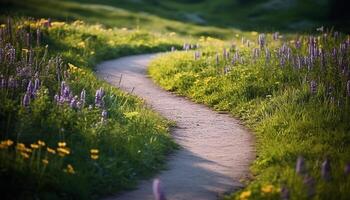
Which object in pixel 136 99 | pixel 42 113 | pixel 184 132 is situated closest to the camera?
pixel 42 113

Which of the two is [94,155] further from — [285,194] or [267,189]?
[285,194]

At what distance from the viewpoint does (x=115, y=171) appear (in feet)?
26.0

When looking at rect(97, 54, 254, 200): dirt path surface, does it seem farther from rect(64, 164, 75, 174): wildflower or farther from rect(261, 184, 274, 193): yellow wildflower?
rect(261, 184, 274, 193): yellow wildflower

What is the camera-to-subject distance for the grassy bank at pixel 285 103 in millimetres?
7055

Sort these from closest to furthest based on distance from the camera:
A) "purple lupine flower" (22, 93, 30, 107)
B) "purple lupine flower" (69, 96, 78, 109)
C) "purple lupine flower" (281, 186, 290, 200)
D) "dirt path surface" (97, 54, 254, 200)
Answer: "purple lupine flower" (281, 186, 290, 200), "dirt path surface" (97, 54, 254, 200), "purple lupine flower" (22, 93, 30, 107), "purple lupine flower" (69, 96, 78, 109)

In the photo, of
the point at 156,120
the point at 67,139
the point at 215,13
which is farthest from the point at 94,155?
the point at 215,13

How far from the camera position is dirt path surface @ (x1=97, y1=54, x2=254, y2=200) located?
7.65 meters

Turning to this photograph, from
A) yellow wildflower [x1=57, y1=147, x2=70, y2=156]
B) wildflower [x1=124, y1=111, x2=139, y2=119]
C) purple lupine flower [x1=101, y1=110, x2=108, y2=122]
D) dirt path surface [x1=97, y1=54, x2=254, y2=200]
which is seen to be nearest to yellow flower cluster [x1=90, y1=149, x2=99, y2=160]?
yellow wildflower [x1=57, y1=147, x2=70, y2=156]

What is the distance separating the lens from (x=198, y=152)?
30.8 ft

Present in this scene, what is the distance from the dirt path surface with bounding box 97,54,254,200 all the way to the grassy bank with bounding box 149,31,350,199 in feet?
1.15

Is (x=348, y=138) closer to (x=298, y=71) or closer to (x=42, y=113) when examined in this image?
(x=298, y=71)

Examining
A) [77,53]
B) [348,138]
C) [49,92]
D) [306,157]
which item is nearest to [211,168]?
[306,157]

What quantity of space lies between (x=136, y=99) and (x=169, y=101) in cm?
163

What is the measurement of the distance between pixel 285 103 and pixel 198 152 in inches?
98.1
